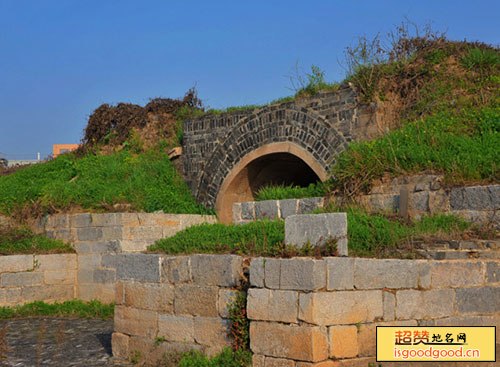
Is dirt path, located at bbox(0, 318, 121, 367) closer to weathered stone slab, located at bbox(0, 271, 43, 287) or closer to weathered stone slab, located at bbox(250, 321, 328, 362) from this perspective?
weathered stone slab, located at bbox(0, 271, 43, 287)

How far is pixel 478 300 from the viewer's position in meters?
6.54

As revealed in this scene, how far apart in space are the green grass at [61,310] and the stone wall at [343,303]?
681 centimetres

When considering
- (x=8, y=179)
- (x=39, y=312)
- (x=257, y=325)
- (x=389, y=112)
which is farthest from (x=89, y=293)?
(x=257, y=325)

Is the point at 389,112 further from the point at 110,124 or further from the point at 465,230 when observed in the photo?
the point at 110,124

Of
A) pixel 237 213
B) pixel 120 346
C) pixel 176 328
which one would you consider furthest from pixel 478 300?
pixel 237 213

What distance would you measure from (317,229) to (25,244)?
914 cm

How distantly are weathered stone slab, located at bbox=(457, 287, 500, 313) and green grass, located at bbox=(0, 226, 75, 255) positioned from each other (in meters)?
9.16

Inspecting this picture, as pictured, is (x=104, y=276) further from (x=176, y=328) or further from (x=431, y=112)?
(x=431, y=112)

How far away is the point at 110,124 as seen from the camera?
18234mm

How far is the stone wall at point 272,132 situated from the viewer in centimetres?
1189

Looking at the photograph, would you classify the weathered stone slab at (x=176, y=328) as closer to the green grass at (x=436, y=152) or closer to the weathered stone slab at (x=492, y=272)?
the weathered stone slab at (x=492, y=272)

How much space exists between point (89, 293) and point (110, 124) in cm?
659

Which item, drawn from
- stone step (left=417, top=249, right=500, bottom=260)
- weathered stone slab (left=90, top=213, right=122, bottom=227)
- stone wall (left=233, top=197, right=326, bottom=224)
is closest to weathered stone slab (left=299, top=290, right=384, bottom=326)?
stone step (left=417, top=249, right=500, bottom=260)

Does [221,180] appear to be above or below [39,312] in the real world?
above
